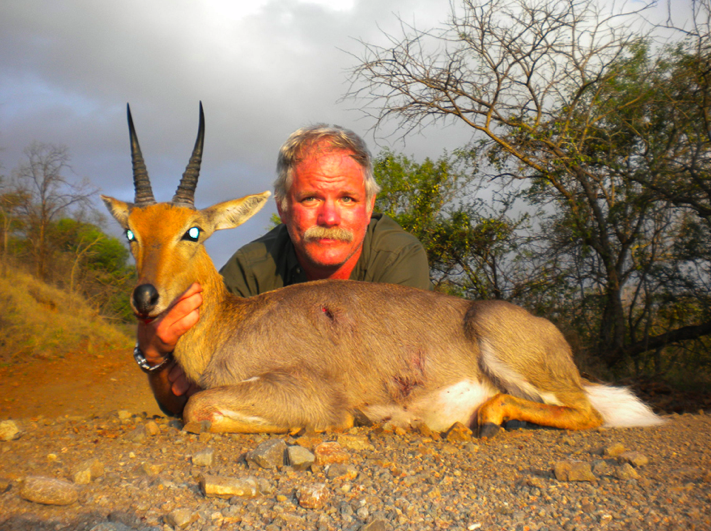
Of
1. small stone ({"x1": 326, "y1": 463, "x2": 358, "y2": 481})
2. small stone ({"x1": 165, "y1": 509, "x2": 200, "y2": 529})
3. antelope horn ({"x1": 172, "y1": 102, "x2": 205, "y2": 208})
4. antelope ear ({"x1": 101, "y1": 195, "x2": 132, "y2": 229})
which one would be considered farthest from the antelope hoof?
antelope ear ({"x1": 101, "y1": 195, "x2": 132, "y2": 229})

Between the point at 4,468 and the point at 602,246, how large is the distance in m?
9.01

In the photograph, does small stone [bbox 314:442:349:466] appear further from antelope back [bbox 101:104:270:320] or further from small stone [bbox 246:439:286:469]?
antelope back [bbox 101:104:270:320]

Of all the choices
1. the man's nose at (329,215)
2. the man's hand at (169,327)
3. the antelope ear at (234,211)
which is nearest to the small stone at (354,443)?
the man's hand at (169,327)

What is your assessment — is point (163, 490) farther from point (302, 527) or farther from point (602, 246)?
point (602, 246)

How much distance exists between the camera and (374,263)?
5883 mm

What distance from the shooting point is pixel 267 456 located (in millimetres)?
2707

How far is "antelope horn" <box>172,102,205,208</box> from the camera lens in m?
4.46

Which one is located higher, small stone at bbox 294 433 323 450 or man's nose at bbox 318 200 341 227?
man's nose at bbox 318 200 341 227

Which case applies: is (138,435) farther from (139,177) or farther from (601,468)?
(601,468)

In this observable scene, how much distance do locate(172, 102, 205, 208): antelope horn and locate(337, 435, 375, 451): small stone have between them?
2545mm

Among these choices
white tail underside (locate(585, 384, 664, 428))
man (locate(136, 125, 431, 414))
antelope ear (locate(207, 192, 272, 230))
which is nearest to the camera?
white tail underside (locate(585, 384, 664, 428))

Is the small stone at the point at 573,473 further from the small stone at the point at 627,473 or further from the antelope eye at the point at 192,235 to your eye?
the antelope eye at the point at 192,235

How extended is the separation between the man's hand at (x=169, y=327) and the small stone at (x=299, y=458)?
6.03 ft

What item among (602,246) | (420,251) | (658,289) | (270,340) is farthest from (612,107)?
(270,340)
